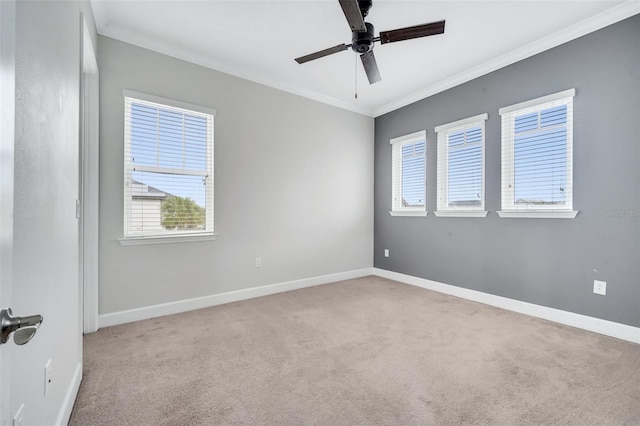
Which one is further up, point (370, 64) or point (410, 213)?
point (370, 64)

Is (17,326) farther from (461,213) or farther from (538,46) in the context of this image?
(538,46)

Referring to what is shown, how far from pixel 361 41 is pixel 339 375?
97.8 inches

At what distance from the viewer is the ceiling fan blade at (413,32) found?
1.97 meters

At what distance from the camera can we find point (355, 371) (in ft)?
6.57

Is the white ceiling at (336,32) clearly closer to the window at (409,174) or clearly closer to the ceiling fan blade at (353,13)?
the ceiling fan blade at (353,13)

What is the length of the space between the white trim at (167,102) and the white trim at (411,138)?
2.78m

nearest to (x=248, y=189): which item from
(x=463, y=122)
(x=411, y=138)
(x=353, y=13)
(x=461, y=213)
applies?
(x=353, y=13)

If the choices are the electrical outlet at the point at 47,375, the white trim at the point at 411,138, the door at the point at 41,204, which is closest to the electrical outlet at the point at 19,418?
the door at the point at 41,204

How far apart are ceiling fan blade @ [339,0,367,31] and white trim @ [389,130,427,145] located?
97.7 inches

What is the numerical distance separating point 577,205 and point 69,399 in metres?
4.22

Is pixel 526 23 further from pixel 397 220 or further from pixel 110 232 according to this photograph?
pixel 110 232

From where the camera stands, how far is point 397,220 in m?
4.59

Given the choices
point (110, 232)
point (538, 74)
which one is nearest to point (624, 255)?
point (538, 74)

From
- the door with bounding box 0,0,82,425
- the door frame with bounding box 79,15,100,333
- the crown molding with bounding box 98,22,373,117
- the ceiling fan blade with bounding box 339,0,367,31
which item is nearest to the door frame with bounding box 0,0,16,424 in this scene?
the door with bounding box 0,0,82,425
